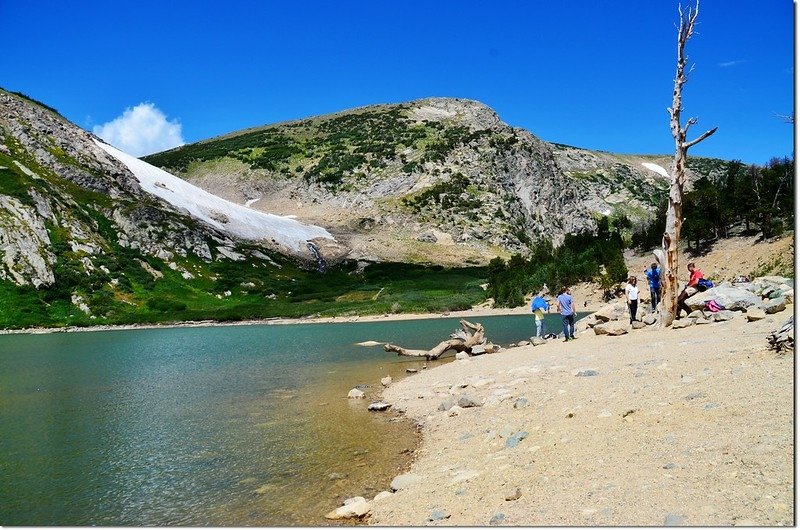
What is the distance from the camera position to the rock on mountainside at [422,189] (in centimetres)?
14227

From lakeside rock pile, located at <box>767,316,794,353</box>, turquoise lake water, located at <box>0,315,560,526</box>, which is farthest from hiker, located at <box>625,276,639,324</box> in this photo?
lakeside rock pile, located at <box>767,316,794,353</box>

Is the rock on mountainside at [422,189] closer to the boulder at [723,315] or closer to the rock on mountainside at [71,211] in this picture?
the rock on mountainside at [71,211]

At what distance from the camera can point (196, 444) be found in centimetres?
1388

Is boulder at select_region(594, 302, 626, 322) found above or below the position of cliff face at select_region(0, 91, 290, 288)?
below

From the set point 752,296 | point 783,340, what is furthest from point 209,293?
point 783,340

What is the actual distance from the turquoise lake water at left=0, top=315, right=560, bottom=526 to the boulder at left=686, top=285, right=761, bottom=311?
12452 mm

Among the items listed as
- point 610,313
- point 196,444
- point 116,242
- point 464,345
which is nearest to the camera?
point 196,444

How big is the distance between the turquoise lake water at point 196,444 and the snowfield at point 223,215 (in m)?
101

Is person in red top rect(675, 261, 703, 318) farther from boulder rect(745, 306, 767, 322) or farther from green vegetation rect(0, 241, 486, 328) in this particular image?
green vegetation rect(0, 241, 486, 328)

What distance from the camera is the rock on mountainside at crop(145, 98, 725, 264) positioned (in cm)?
14227

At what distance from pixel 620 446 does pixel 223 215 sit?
133m

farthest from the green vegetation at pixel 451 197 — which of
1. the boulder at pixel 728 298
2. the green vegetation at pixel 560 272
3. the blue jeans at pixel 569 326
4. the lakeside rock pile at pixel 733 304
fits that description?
the boulder at pixel 728 298

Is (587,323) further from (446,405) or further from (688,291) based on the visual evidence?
(446,405)

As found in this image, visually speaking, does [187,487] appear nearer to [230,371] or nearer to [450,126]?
[230,371]
